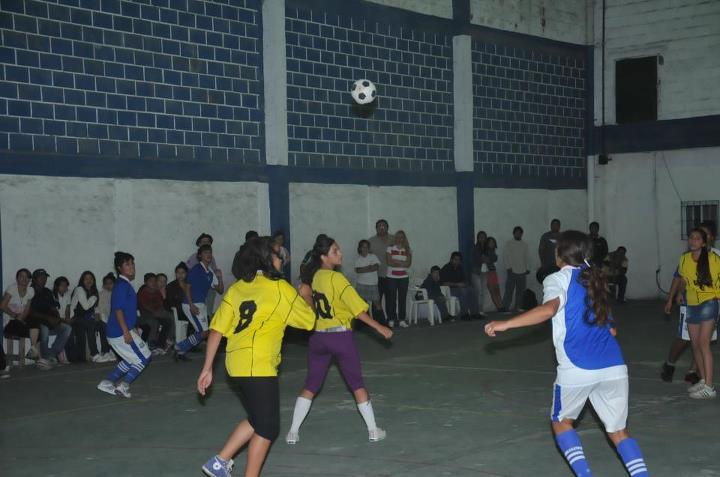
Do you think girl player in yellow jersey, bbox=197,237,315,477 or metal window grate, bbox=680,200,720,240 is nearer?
girl player in yellow jersey, bbox=197,237,315,477

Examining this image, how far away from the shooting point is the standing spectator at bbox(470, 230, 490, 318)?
74.8ft

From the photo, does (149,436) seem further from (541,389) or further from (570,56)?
(570,56)

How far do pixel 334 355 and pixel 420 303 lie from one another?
12560mm

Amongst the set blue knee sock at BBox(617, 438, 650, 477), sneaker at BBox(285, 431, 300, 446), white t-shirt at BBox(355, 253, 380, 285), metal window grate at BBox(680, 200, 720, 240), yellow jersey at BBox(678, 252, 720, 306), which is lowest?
sneaker at BBox(285, 431, 300, 446)

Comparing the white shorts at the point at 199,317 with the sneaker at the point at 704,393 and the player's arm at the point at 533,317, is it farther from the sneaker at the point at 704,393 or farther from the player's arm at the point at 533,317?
the player's arm at the point at 533,317

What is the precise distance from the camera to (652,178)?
2641cm

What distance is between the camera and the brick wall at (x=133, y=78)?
52.7 feet

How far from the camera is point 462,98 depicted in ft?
78.0

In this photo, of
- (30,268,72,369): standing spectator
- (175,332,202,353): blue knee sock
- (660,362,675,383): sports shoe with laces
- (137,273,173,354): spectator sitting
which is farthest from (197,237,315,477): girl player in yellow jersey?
(137,273,173,354): spectator sitting

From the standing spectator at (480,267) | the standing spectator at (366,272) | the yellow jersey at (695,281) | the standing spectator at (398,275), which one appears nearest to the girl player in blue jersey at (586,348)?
the yellow jersey at (695,281)

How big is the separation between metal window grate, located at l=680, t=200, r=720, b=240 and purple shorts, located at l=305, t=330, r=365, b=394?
1765 cm

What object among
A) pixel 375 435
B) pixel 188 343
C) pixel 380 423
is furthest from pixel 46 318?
pixel 375 435

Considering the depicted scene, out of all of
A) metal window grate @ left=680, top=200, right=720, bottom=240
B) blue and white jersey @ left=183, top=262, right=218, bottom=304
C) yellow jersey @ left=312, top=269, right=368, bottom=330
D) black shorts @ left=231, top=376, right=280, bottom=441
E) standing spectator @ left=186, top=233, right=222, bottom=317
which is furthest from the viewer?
metal window grate @ left=680, top=200, right=720, bottom=240

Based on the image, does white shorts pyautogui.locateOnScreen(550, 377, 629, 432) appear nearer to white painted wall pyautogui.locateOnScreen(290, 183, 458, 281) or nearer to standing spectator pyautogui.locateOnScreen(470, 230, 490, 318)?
white painted wall pyautogui.locateOnScreen(290, 183, 458, 281)
